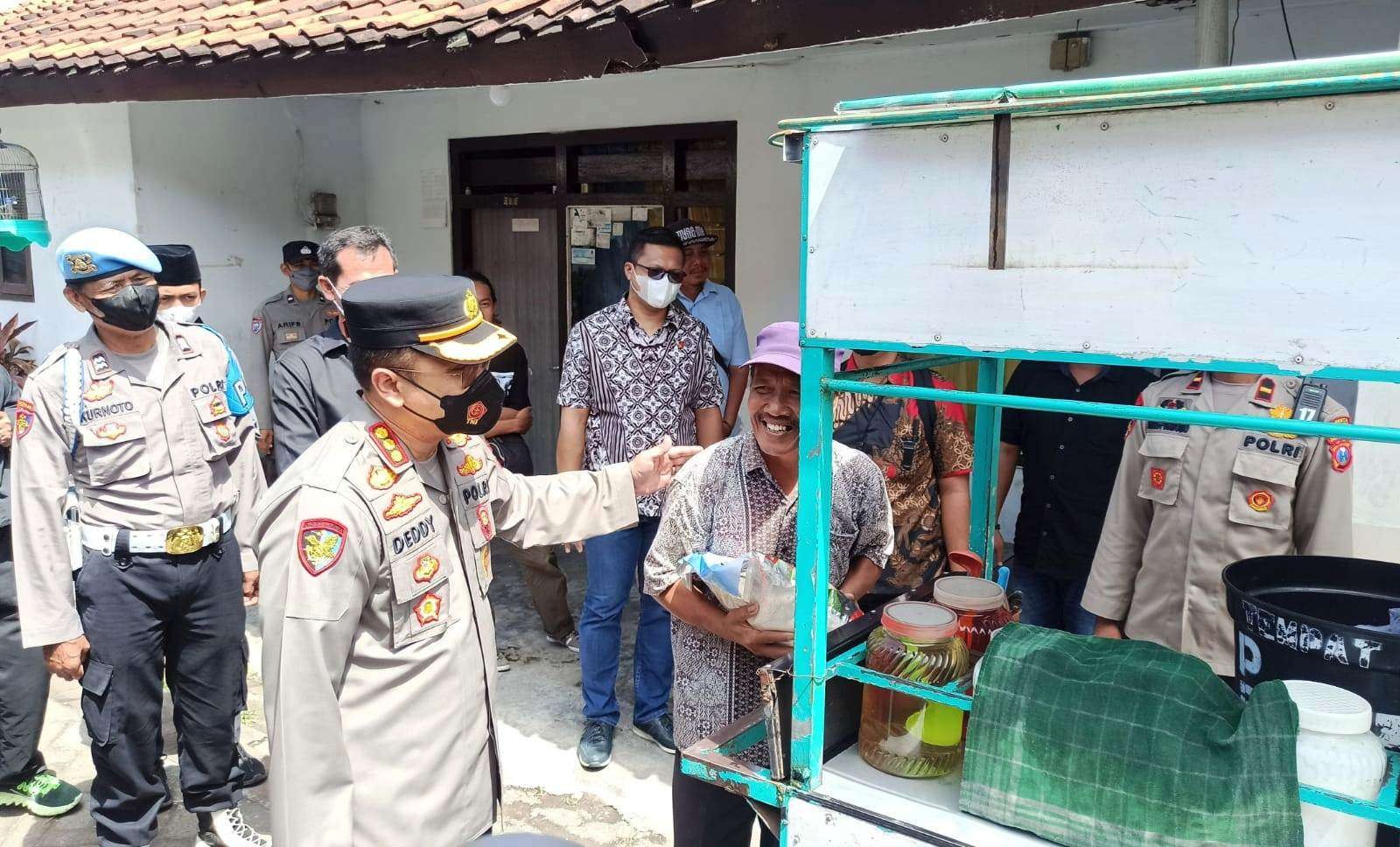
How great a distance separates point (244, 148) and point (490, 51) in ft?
10.1

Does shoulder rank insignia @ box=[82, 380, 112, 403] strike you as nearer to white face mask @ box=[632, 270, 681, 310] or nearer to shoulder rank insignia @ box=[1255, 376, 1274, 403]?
white face mask @ box=[632, 270, 681, 310]

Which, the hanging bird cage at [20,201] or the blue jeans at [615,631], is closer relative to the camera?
the blue jeans at [615,631]

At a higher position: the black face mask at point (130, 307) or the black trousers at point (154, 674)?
the black face mask at point (130, 307)

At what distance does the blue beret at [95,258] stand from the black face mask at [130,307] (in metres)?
0.07

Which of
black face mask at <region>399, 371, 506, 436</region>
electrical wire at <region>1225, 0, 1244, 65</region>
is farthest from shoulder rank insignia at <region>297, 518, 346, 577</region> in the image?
electrical wire at <region>1225, 0, 1244, 65</region>

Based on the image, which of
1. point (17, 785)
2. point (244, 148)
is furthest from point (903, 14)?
point (244, 148)

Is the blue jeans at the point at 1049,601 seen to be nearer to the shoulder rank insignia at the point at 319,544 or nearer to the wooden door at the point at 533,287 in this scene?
the shoulder rank insignia at the point at 319,544

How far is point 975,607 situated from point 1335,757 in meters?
0.73

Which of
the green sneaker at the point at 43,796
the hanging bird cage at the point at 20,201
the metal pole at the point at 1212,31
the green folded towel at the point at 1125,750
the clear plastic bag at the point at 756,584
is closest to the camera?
the green folded towel at the point at 1125,750

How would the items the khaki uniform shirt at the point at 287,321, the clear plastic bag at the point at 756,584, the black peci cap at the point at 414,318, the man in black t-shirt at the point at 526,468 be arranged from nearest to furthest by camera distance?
the black peci cap at the point at 414,318
the clear plastic bag at the point at 756,584
the man in black t-shirt at the point at 526,468
the khaki uniform shirt at the point at 287,321

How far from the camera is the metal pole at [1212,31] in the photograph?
3.26 m

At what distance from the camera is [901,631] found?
198 cm

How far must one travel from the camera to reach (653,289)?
390cm

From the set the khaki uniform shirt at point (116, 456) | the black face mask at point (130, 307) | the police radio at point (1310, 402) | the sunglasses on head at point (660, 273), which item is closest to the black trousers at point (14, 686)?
the khaki uniform shirt at point (116, 456)
